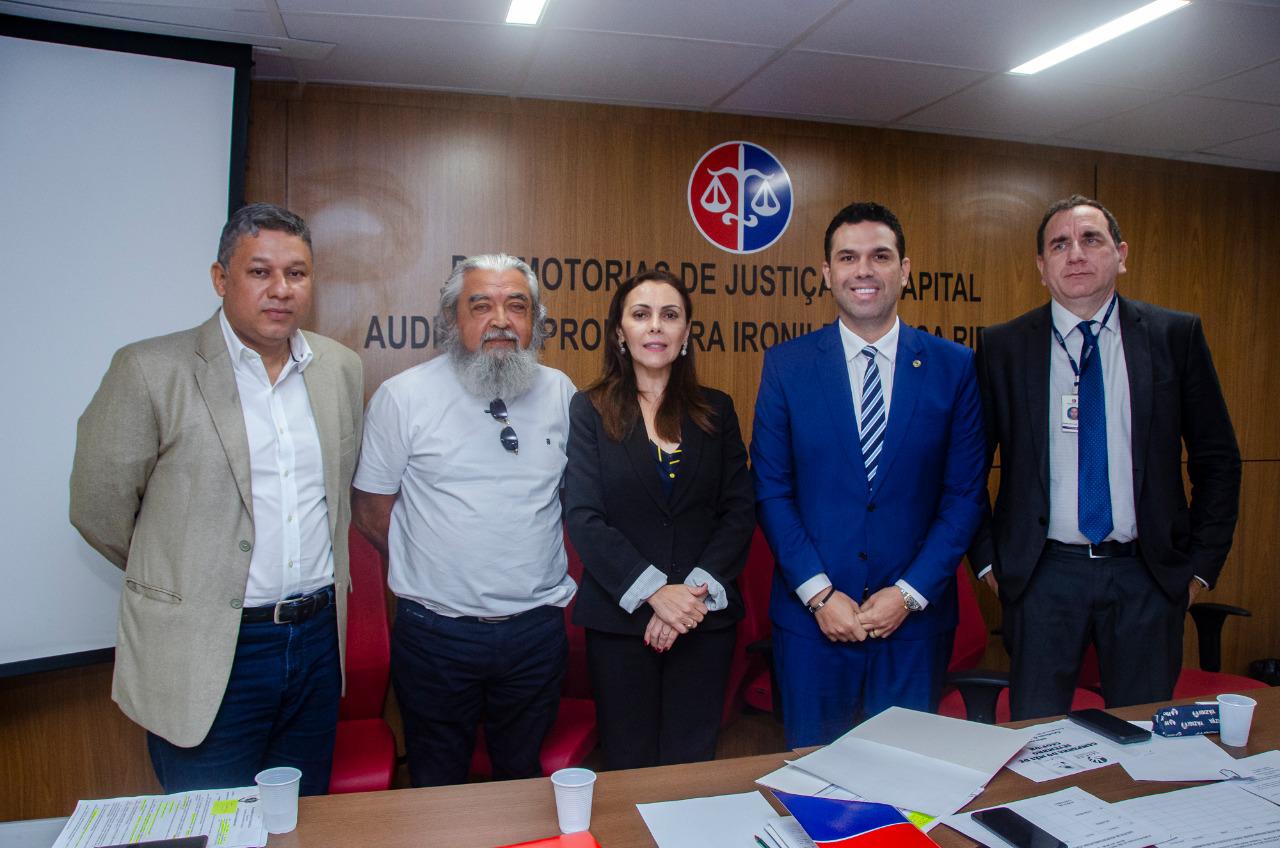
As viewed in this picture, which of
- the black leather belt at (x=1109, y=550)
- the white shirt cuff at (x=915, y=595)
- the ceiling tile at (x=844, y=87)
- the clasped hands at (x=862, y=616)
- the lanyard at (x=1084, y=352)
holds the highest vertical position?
the ceiling tile at (x=844, y=87)

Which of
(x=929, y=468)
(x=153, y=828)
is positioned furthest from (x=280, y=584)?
(x=929, y=468)

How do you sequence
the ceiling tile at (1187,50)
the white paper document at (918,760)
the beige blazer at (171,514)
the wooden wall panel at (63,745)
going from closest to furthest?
the white paper document at (918,760)
the beige blazer at (171,514)
the ceiling tile at (1187,50)
the wooden wall panel at (63,745)

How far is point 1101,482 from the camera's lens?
7.57 ft

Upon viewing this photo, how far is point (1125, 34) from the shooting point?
283cm

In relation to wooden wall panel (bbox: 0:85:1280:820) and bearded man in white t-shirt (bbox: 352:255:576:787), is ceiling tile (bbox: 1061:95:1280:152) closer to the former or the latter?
wooden wall panel (bbox: 0:85:1280:820)

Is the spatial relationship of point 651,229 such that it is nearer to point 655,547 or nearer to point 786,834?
point 655,547

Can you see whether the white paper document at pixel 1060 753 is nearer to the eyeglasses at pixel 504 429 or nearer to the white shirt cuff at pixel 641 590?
the white shirt cuff at pixel 641 590

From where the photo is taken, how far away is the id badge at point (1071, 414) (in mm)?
2361

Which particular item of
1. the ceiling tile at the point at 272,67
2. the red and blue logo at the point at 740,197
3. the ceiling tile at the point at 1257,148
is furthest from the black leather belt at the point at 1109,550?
the ceiling tile at the point at 272,67

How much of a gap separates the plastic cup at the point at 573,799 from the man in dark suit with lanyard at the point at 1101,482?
1.57m

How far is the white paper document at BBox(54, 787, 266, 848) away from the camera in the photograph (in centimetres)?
125

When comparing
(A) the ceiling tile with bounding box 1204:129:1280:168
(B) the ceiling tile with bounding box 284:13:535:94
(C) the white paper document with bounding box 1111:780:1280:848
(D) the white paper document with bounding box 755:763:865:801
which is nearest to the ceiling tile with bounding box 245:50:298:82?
(B) the ceiling tile with bounding box 284:13:535:94

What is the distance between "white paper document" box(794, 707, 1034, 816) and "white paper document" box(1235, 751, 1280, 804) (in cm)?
35

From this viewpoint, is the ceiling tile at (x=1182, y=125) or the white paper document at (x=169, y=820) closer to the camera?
the white paper document at (x=169, y=820)
